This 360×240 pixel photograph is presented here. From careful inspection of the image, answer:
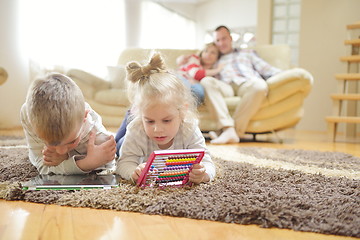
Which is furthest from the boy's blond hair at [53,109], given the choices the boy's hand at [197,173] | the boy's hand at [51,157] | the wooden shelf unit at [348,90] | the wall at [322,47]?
the wall at [322,47]

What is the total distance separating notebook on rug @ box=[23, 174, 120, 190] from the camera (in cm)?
119

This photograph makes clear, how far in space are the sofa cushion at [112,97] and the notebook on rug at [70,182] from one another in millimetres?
1925

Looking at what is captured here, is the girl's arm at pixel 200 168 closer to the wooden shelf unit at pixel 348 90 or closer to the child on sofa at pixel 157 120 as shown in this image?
the child on sofa at pixel 157 120

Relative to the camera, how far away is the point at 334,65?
419 centimetres

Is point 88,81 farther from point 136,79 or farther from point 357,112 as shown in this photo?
point 357,112

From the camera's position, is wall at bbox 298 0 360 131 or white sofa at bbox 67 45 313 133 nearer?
white sofa at bbox 67 45 313 133

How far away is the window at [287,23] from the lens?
14.8 feet

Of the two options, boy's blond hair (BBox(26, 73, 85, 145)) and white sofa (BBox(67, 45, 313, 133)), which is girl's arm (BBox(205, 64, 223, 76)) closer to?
white sofa (BBox(67, 45, 313, 133))

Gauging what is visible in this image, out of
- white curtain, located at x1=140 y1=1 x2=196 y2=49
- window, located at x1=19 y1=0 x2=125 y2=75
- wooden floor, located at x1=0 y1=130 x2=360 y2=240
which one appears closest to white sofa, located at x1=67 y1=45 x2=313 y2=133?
window, located at x1=19 y1=0 x2=125 y2=75

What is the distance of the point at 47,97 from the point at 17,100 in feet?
10.4

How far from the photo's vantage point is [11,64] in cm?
392

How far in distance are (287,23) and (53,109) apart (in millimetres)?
3971

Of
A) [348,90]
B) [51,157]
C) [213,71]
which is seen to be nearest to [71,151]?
[51,157]

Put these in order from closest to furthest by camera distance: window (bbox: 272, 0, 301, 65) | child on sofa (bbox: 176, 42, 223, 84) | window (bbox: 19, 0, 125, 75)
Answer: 1. child on sofa (bbox: 176, 42, 223, 84)
2. window (bbox: 19, 0, 125, 75)
3. window (bbox: 272, 0, 301, 65)
